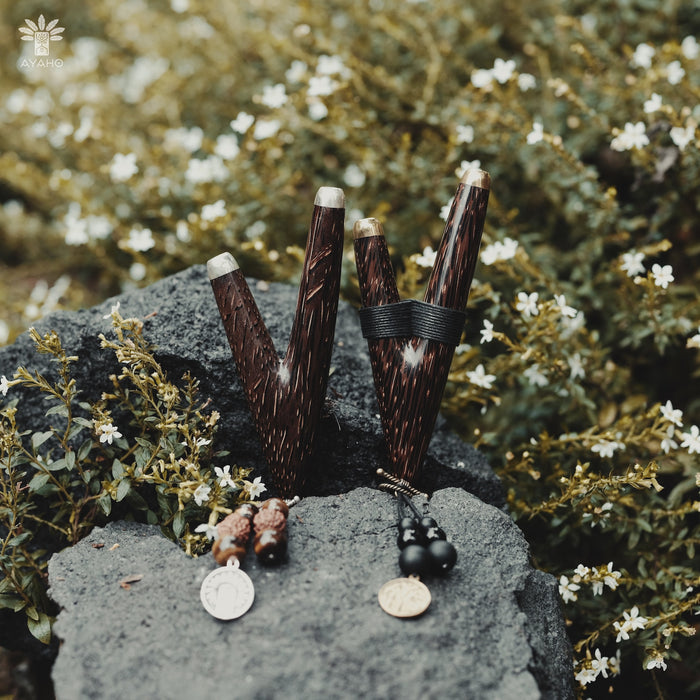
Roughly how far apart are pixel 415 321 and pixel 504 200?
1.60 meters

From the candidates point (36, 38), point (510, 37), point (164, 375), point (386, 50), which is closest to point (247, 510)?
point (164, 375)

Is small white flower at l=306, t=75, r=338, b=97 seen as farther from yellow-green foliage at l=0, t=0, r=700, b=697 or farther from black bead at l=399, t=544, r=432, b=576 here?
black bead at l=399, t=544, r=432, b=576

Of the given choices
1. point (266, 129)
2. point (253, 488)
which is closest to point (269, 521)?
point (253, 488)

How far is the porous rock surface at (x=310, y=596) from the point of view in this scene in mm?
1375

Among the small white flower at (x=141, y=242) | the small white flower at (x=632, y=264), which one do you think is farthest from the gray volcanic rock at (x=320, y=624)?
the small white flower at (x=141, y=242)

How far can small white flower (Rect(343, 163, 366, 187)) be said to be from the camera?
2.99 meters

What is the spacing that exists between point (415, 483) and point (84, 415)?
105cm

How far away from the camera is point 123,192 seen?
3188 millimetres

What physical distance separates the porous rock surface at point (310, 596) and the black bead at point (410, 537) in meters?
0.06

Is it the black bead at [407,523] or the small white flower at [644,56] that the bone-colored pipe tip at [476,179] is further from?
the small white flower at [644,56]

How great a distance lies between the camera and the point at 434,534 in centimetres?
159

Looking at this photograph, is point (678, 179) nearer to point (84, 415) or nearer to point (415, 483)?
point (415, 483)

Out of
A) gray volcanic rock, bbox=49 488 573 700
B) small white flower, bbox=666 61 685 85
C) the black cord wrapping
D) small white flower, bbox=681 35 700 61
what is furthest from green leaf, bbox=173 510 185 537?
small white flower, bbox=681 35 700 61

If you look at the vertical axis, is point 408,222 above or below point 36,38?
below
